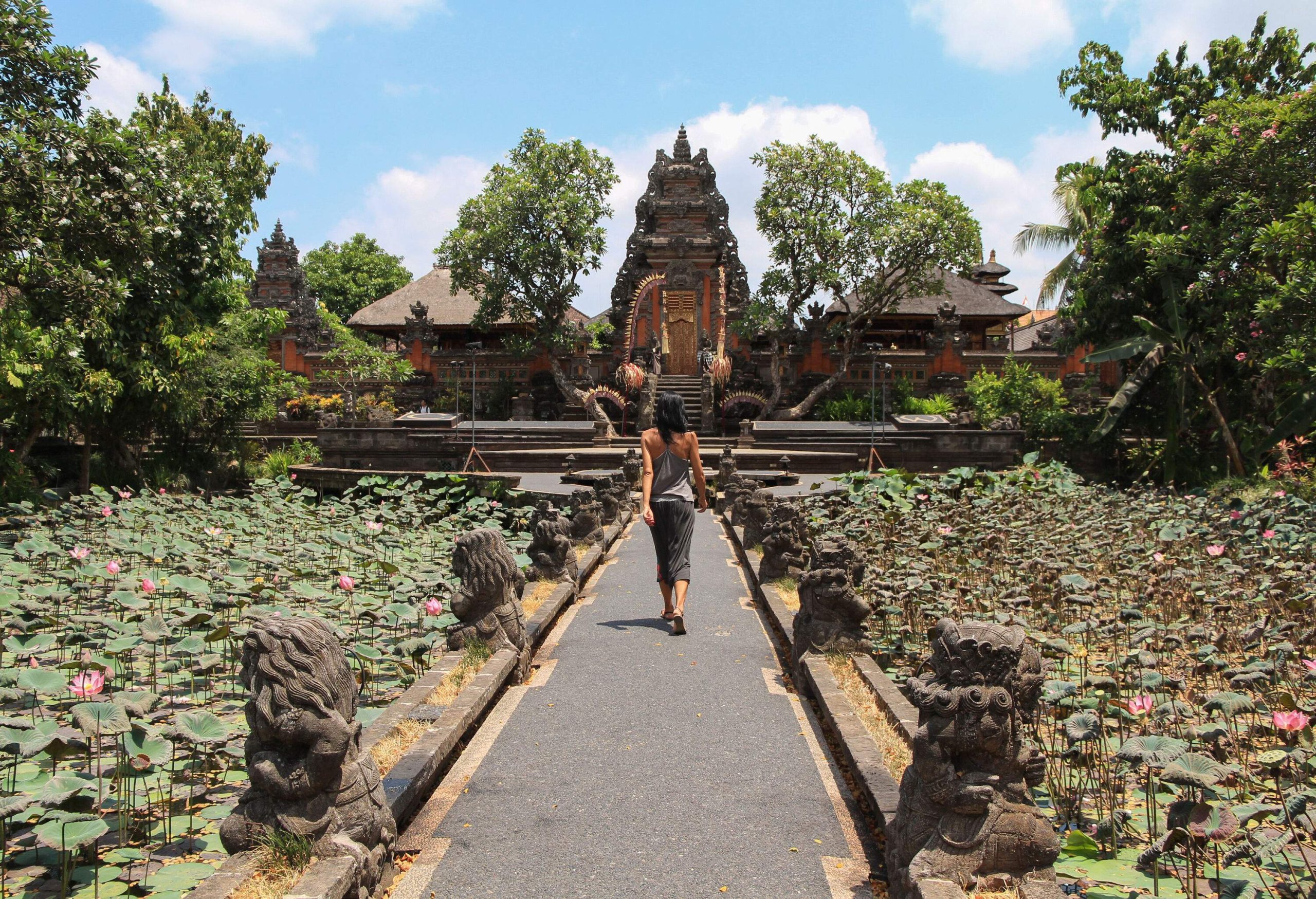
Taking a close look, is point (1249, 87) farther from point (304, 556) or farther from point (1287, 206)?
point (304, 556)

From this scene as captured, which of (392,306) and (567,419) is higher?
(392,306)

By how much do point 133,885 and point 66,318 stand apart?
35.3ft

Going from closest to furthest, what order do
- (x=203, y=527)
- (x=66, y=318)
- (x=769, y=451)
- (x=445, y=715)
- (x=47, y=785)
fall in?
(x=47, y=785) < (x=445, y=715) < (x=203, y=527) < (x=66, y=318) < (x=769, y=451)

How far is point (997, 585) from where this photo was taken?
24.9ft

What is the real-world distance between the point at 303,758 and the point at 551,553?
18.7 ft

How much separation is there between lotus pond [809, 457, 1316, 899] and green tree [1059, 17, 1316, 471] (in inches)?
135

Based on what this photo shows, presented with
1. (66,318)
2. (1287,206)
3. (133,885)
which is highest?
(1287,206)

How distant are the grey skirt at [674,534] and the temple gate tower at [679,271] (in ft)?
78.9

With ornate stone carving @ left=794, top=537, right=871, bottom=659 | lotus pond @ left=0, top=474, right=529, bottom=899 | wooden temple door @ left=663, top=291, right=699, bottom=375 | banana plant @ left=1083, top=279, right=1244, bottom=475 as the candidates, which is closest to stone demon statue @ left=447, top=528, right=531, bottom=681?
lotus pond @ left=0, top=474, right=529, bottom=899

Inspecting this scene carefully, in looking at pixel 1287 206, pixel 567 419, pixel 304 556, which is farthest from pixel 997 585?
pixel 567 419

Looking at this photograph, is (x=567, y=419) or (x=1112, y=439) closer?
(x=1112, y=439)

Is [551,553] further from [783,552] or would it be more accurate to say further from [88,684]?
[88,684]

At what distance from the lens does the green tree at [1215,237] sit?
46.1 ft

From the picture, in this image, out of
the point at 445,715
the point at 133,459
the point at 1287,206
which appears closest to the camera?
the point at 445,715
